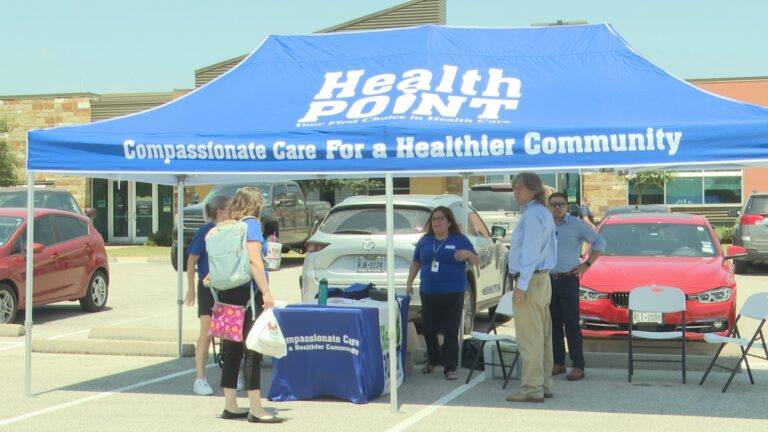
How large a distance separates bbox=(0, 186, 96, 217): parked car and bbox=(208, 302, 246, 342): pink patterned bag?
599 inches

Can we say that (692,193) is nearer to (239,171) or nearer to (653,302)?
(653,302)

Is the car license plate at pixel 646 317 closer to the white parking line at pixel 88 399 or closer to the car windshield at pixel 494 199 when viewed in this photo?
the white parking line at pixel 88 399

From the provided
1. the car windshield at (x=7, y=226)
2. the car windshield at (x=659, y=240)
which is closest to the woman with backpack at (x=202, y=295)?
the car windshield at (x=659, y=240)

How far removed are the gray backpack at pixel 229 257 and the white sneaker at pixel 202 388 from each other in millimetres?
1579

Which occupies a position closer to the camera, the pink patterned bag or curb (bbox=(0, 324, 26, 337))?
the pink patterned bag

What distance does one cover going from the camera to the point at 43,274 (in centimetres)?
1505

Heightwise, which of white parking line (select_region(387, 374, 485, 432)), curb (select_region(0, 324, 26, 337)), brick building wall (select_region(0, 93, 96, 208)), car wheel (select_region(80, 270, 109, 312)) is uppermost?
brick building wall (select_region(0, 93, 96, 208))

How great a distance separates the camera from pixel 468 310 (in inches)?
490

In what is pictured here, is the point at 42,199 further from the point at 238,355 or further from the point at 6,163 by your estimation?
the point at 238,355

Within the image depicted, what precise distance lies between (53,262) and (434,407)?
8429 millimetres

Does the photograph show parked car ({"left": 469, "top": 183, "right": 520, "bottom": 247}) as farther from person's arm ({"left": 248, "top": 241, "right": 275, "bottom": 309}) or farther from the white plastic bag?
the white plastic bag

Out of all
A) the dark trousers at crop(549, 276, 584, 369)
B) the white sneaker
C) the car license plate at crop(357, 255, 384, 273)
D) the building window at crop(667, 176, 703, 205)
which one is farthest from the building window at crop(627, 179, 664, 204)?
the white sneaker

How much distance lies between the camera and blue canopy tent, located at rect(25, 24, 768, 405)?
8.15 m

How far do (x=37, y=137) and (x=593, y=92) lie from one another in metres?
4.98
